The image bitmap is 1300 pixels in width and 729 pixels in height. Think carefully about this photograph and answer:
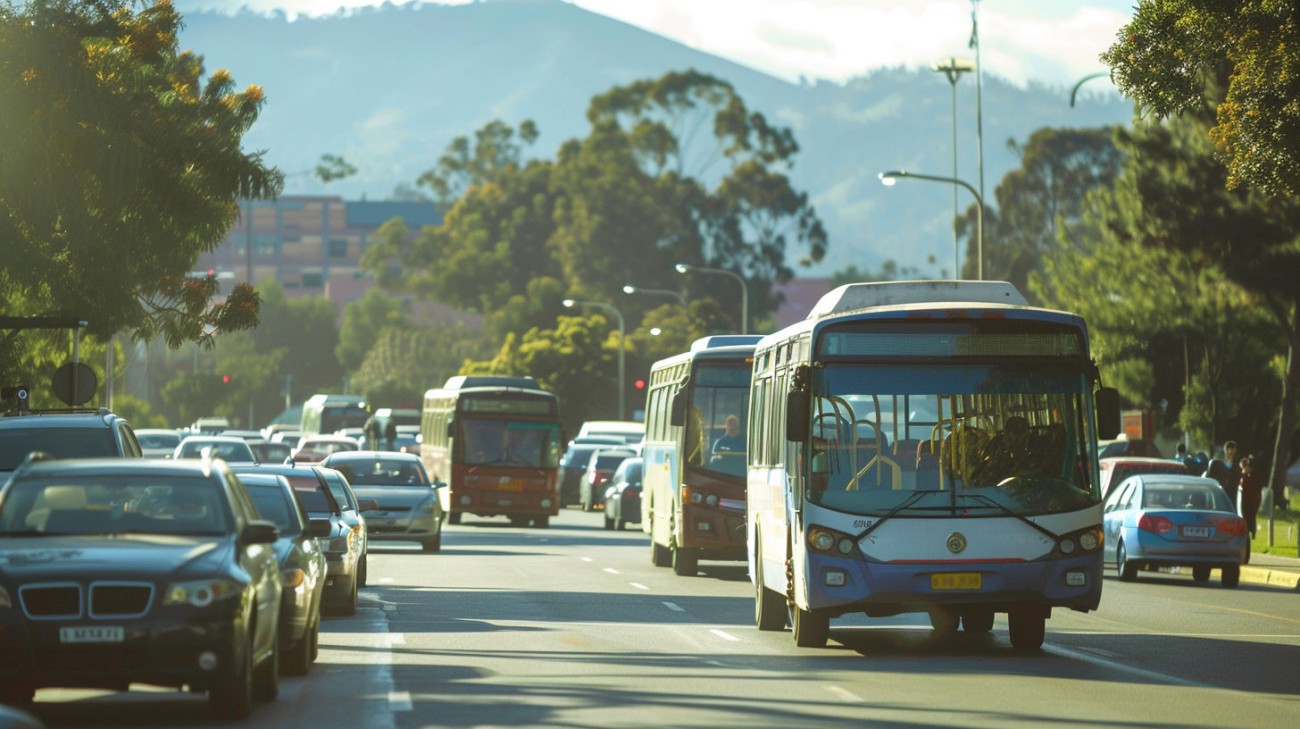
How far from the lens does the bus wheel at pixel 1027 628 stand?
58.9 feet

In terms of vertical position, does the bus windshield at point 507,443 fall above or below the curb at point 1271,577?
above

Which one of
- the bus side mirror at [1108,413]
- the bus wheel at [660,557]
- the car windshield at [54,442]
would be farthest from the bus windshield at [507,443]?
the bus side mirror at [1108,413]

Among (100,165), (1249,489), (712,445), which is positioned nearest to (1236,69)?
(712,445)

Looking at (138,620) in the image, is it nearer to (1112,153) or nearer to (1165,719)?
(1165,719)

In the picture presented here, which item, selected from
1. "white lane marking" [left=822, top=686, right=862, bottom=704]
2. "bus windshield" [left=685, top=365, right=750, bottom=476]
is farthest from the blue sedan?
"white lane marking" [left=822, top=686, right=862, bottom=704]

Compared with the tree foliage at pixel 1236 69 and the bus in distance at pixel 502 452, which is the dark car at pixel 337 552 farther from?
the bus in distance at pixel 502 452

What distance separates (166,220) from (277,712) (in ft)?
58.5

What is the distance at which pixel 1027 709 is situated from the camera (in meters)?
13.5

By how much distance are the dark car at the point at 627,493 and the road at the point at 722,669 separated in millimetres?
19561

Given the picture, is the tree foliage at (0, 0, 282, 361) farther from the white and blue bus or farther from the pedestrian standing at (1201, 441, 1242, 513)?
the pedestrian standing at (1201, 441, 1242, 513)

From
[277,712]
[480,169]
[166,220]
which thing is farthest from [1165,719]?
[480,169]

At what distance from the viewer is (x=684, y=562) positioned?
101 feet

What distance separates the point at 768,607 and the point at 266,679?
7464 mm

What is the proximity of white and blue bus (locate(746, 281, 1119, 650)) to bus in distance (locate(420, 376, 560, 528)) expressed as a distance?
3048cm
